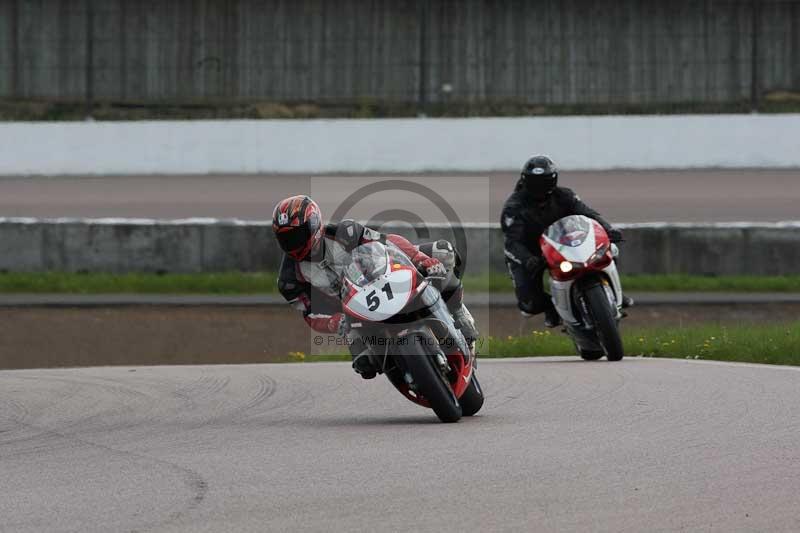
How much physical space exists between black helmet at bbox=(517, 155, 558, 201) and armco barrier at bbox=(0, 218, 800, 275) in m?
7.57

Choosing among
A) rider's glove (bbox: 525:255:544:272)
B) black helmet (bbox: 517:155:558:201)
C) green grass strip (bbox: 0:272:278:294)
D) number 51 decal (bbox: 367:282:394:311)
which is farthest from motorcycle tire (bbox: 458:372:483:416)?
green grass strip (bbox: 0:272:278:294)

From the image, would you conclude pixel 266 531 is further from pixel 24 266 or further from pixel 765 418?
pixel 24 266

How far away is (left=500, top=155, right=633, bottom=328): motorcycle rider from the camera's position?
12203 millimetres

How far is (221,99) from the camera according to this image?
30.0 metres

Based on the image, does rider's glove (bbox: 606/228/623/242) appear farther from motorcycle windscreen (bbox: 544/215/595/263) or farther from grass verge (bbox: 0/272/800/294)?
grass verge (bbox: 0/272/800/294)

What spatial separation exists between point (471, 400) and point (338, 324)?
2.96 feet

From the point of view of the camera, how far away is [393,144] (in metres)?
27.1

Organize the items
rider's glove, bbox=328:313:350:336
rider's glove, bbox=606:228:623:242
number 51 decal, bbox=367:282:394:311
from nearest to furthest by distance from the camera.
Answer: number 51 decal, bbox=367:282:394:311
rider's glove, bbox=328:313:350:336
rider's glove, bbox=606:228:623:242

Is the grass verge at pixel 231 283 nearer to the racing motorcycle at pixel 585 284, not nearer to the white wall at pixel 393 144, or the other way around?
the white wall at pixel 393 144

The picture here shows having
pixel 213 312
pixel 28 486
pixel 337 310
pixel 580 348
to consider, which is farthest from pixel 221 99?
pixel 28 486

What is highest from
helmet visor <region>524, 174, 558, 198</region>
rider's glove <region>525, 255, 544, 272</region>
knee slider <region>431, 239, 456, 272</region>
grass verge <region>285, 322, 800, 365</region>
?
helmet visor <region>524, 174, 558, 198</region>

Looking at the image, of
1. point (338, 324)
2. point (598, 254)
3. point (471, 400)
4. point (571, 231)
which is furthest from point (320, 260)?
point (571, 231)

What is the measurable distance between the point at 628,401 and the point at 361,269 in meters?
1.88

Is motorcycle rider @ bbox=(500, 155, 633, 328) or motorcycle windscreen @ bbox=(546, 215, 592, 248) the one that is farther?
motorcycle rider @ bbox=(500, 155, 633, 328)
